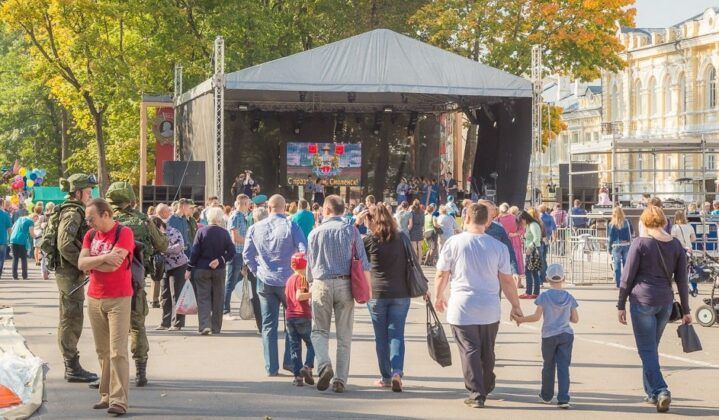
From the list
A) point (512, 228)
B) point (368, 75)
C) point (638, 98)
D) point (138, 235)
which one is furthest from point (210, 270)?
point (638, 98)

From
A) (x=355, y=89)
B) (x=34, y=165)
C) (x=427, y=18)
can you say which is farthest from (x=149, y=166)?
(x=355, y=89)

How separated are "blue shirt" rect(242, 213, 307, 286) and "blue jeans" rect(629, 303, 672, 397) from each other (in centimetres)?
336

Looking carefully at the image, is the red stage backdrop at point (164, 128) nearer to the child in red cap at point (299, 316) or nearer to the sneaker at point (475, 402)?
the child in red cap at point (299, 316)

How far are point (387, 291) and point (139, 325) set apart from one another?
81.9 inches

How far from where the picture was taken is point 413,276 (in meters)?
11.3

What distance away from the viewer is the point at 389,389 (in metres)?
11.3

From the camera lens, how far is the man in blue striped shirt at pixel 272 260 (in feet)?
39.6

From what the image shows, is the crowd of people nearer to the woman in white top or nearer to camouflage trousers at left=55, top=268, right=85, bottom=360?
camouflage trousers at left=55, top=268, right=85, bottom=360

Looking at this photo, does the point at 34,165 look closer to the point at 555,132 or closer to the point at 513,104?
the point at 555,132

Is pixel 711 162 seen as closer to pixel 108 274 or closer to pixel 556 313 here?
pixel 556 313

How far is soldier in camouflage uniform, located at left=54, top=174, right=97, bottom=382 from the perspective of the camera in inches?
425

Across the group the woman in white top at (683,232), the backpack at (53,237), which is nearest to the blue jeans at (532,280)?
the woman in white top at (683,232)

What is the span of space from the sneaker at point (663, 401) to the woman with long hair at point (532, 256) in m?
11.5

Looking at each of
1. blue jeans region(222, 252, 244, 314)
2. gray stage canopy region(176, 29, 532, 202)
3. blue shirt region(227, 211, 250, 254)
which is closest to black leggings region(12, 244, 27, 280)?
gray stage canopy region(176, 29, 532, 202)
